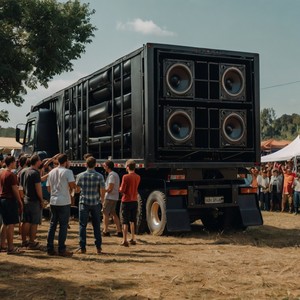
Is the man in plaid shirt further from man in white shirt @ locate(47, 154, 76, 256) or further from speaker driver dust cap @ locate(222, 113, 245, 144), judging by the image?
speaker driver dust cap @ locate(222, 113, 245, 144)

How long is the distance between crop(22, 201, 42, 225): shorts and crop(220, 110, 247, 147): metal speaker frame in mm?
4606

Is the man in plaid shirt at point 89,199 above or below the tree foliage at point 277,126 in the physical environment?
below

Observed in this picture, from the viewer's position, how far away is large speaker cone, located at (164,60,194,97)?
10688 mm

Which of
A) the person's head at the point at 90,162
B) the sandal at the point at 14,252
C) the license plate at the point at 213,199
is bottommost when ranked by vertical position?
the sandal at the point at 14,252

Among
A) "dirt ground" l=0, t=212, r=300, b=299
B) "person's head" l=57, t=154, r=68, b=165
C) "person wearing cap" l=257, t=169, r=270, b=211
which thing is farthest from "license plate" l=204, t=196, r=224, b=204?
"person wearing cap" l=257, t=169, r=270, b=211

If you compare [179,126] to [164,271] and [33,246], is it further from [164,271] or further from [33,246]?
[164,271]

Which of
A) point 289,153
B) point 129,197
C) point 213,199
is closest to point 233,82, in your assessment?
point 213,199

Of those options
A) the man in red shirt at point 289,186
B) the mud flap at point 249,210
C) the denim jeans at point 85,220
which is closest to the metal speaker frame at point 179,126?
the mud flap at point 249,210

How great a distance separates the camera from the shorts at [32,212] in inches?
359

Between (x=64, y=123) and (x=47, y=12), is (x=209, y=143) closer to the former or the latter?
(x=64, y=123)

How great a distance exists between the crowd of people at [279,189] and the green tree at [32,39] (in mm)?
9884

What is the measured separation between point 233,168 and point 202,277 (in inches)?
196

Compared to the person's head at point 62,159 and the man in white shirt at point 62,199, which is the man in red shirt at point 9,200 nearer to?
the man in white shirt at point 62,199

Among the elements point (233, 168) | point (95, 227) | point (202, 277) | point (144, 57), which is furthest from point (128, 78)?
point (202, 277)
